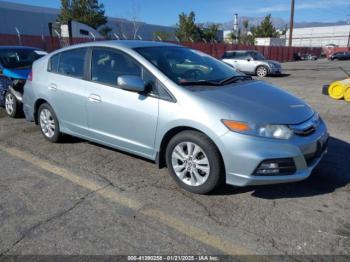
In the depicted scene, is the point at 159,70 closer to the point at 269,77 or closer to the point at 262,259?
the point at 262,259

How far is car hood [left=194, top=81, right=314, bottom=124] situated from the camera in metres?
3.47

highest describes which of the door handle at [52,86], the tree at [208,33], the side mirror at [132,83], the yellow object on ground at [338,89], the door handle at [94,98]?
the tree at [208,33]

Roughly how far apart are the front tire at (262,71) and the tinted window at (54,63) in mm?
15146

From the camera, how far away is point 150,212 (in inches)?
134

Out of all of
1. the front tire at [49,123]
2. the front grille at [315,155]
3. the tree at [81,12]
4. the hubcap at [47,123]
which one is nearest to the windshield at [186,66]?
the front grille at [315,155]

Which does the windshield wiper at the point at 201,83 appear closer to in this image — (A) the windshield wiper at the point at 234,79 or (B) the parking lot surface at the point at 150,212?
(A) the windshield wiper at the point at 234,79

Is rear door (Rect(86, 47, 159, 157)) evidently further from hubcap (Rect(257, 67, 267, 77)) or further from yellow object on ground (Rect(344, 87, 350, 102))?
hubcap (Rect(257, 67, 267, 77))

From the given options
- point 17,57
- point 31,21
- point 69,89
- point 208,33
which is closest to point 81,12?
point 31,21

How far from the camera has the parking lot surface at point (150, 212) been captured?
2.87m

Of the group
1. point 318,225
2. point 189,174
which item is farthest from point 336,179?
point 189,174

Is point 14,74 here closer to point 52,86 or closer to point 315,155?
point 52,86

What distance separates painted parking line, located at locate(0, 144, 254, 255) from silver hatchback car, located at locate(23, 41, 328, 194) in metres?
0.58

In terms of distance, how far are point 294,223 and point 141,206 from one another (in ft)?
4.81

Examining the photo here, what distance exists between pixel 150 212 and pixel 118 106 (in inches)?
56.6
